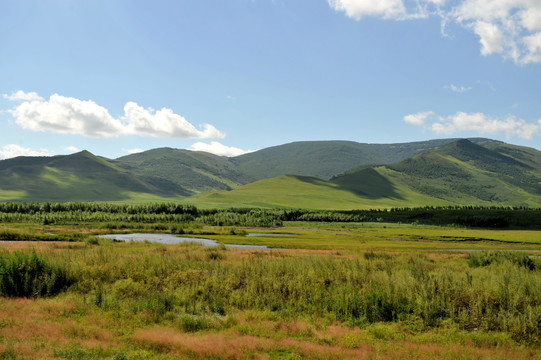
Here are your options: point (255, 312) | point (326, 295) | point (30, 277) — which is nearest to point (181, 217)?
point (30, 277)

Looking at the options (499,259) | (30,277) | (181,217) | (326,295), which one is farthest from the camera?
(181,217)

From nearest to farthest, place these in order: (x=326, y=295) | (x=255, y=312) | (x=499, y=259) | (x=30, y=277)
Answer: (x=255, y=312)
(x=326, y=295)
(x=30, y=277)
(x=499, y=259)

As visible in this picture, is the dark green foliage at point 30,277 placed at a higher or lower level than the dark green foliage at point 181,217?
higher

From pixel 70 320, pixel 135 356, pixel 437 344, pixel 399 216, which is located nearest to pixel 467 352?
pixel 437 344

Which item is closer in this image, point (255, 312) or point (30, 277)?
point (255, 312)

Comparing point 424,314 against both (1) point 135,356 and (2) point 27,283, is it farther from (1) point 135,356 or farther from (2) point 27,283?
(2) point 27,283

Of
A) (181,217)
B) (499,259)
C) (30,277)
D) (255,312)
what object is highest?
(30,277)

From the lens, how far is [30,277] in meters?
22.2

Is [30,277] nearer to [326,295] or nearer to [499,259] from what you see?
[326,295]

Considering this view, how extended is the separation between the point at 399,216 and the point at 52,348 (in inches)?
6467

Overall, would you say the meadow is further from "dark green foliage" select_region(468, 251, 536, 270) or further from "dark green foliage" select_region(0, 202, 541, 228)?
"dark green foliage" select_region(0, 202, 541, 228)

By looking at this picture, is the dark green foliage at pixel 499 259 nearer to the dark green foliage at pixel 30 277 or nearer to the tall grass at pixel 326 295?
the tall grass at pixel 326 295

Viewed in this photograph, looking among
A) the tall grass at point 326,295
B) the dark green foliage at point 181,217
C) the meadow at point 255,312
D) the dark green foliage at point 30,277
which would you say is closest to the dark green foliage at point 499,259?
the tall grass at point 326,295

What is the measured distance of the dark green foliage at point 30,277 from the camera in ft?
70.2
